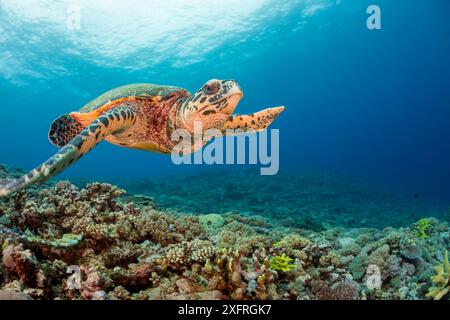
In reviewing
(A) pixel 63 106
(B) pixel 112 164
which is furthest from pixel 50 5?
(B) pixel 112 164

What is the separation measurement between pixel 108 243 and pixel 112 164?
6391 inches

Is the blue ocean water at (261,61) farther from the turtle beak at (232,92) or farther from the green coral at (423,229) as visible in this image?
the turtle beak at (232,92)

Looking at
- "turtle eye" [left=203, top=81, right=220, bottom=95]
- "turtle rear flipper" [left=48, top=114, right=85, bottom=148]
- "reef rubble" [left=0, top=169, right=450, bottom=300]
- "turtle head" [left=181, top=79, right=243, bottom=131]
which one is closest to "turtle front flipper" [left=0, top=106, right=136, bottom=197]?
"reef rubble" [left=0, top=169, right=450, bottom=300]

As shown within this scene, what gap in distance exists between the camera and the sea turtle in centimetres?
504

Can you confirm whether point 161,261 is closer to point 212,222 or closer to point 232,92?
point 232,92

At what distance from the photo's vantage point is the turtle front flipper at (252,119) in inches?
251

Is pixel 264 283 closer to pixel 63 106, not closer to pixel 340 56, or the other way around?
pixel 63 106

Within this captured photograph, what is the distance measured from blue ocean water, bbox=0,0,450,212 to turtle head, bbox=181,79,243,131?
28732mm

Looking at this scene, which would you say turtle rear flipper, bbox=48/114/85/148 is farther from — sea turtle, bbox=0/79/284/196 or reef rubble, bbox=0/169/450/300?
reef rubble, bbox=0/169/450/300

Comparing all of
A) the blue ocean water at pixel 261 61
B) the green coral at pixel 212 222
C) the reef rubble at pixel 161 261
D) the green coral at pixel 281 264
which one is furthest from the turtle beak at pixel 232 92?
the blue ocean water at pixel 261 61

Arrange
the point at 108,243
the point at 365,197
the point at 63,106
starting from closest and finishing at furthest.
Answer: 1. the point at 108,243
2. the point at 365,197
3. the point at 63,106

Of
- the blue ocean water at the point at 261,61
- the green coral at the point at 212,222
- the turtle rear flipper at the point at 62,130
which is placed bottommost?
the green coral at the point at 212,222

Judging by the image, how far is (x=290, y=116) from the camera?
4953 inches

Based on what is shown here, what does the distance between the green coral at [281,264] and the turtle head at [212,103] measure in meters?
2.67
